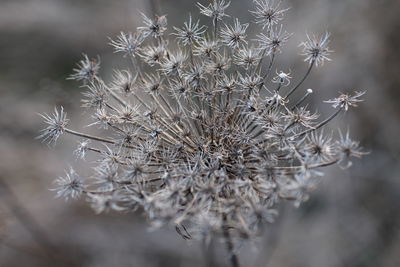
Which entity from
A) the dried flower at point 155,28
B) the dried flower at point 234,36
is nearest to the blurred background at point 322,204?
the dried flower at point 155,28

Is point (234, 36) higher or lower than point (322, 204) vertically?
lower

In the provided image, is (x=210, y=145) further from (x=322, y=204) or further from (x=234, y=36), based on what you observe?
(x=322, y=204)

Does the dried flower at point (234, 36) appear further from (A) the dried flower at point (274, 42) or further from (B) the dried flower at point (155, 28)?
(B) the dried flower at point (155, 28)

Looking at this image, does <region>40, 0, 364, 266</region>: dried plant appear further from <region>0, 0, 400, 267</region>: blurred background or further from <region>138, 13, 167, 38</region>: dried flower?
<region>0, 0, 400, 267</region>: blurred background

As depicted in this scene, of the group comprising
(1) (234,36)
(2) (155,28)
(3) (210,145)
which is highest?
(2) (155,28)

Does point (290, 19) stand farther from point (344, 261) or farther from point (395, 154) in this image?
point (344, 261)

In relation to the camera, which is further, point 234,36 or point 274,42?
point 234,36

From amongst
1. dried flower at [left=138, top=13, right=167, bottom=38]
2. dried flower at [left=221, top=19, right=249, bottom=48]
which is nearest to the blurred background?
dried flower at [left=138, top=13, right=167, bottom=38]


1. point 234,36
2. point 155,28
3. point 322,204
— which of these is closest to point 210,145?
point 234,36
